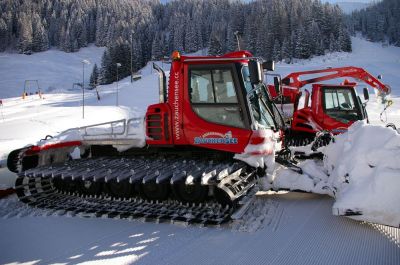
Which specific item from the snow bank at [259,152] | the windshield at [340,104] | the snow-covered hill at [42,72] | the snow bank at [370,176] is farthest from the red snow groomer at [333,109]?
the snow-covered hill at [42,72]

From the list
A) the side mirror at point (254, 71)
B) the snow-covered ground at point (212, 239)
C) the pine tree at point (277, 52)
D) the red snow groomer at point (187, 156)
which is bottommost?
the snow-covered ground at point (212, 239)

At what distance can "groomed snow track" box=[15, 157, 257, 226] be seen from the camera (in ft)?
17.8

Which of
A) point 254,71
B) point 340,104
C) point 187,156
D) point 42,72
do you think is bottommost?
point 187,156

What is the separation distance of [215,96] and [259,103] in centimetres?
84

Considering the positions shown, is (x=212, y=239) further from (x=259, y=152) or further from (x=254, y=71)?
(x=254, y=71)

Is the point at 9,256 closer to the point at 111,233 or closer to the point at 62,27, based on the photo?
the point at 111,233

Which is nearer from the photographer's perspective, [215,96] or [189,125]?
[215,96]

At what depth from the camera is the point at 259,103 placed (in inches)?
262

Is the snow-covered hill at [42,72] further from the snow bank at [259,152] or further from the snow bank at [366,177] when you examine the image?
the snow bank at [366,177]

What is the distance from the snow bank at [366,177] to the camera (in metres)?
4.56

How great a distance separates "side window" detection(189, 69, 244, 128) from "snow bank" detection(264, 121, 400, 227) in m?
1.65

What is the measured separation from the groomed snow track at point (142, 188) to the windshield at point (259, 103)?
0.91m

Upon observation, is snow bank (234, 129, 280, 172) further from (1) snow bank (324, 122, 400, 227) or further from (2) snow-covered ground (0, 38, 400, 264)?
(1) snow bank (324, 122, 400, 227)

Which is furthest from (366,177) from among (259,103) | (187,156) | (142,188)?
(142,188)
